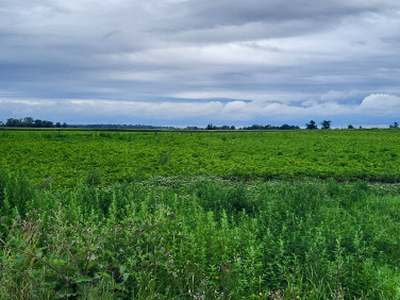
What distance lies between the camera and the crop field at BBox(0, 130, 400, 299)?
4156 mm

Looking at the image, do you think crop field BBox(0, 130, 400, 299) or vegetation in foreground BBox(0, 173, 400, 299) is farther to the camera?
crop field BBox(0, 130, 400, 299)

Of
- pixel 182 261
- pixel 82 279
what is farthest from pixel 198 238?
pixel 82 279

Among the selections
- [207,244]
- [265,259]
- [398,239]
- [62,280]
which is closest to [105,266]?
[62,280]

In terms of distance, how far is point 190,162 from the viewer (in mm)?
21000

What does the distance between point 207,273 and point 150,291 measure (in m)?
0.93

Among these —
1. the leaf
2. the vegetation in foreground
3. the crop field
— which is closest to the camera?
the leaf

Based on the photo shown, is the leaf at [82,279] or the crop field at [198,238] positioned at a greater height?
the leaf at [82,279]

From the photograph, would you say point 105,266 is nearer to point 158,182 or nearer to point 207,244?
point 207,244

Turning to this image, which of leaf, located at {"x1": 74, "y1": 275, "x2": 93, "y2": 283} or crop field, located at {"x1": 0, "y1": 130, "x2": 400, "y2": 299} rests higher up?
leaf, located at {"x1": 74, "y1": 275, "x2": 93, "y2": 283}

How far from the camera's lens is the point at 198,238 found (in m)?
5.52

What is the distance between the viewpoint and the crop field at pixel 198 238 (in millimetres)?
4156

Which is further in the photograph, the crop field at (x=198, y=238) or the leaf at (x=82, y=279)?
the crop field at (x=198, y=238)

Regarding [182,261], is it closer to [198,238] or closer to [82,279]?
[198,238]

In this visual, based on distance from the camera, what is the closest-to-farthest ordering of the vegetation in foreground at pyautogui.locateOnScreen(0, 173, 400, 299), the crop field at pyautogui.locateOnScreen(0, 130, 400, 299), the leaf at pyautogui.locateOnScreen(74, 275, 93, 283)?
the leaf at pyautogui.locateOnScreen(74, 275, 93, 283), the vegetation in foreground at pyautogui.locateOnScreen(0, 173, 400, 299), the crop field at pyautogui.locateOnScreen(0, 130, 400, 299)
